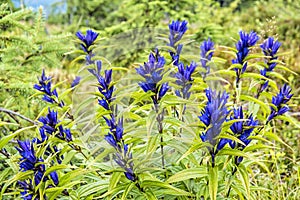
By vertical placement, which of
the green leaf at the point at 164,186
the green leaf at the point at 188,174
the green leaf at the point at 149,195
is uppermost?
the green leaf at the point at 188,174

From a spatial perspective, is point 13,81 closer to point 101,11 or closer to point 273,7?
point 101,11

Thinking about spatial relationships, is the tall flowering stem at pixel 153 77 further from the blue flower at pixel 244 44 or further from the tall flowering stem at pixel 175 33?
the blue flower at pixel 244 44

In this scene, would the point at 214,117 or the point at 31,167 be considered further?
the point at 31,167

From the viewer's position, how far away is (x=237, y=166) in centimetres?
160

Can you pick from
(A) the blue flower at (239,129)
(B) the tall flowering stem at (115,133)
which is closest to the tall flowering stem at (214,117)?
(A) the blue flower at (239,129)

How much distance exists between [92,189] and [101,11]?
670 cm

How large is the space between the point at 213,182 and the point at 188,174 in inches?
4.3

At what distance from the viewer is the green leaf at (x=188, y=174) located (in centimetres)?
155

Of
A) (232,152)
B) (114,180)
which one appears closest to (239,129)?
(232,152)

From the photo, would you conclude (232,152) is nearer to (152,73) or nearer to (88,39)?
(152,73)

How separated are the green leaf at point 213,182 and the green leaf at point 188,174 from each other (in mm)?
33

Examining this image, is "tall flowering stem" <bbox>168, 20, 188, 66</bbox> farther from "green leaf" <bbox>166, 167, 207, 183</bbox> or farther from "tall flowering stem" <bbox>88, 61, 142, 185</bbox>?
"green leaf" <bbox>166, 167, 207, 183</bbox>

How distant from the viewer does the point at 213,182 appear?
59.1 inches

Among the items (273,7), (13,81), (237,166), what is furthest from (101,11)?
(237,166)
